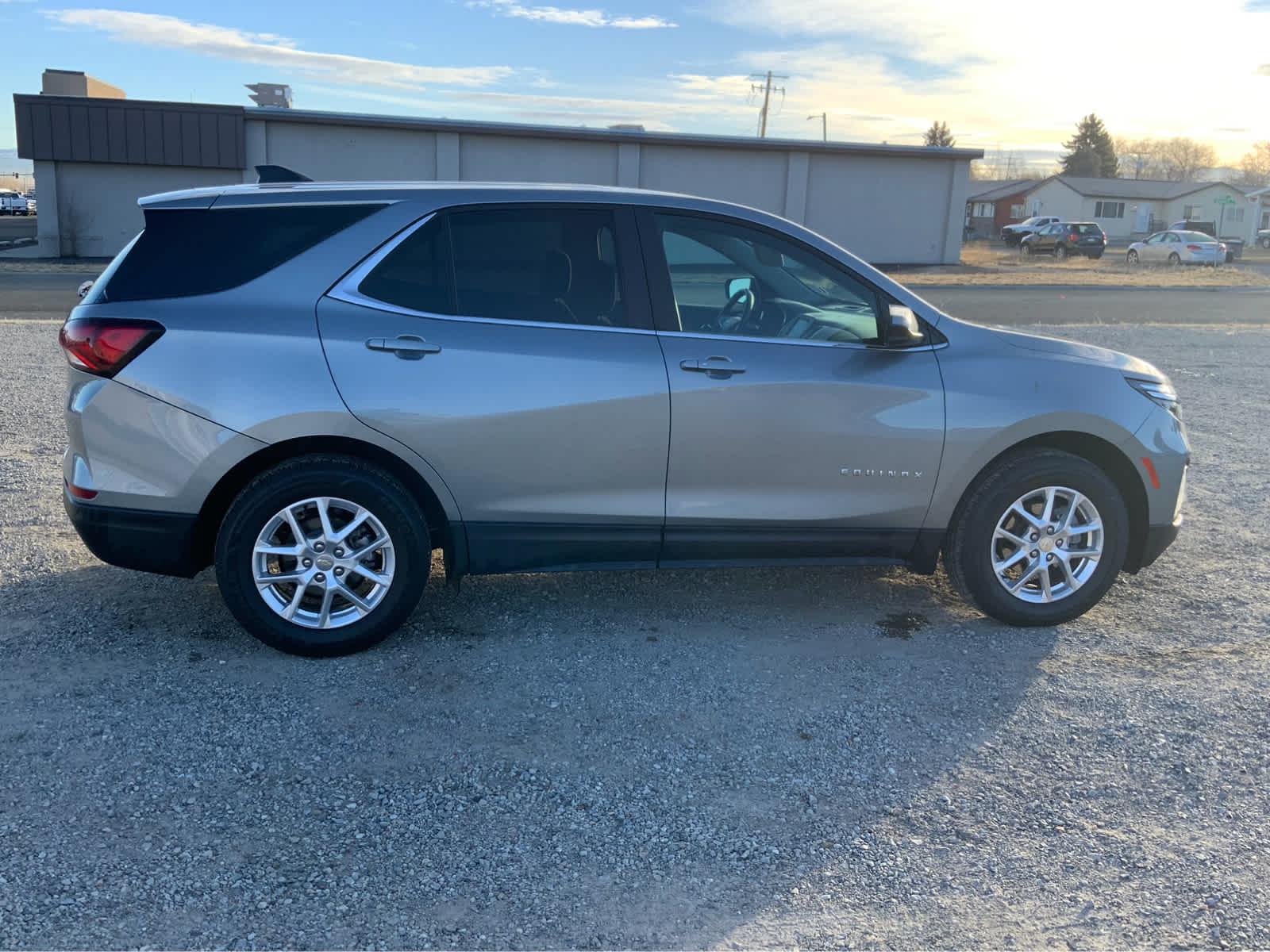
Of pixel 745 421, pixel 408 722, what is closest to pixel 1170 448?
pixel 745 421

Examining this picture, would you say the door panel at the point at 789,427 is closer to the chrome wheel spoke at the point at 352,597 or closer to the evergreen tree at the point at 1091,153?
the chrome wheel spoke at the point at 352,597

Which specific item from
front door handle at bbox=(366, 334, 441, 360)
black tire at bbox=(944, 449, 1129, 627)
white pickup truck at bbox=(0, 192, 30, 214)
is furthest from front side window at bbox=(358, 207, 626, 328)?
white pickup truck at bbox=(0, 192, 30, 214)

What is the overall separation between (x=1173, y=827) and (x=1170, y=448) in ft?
6.96

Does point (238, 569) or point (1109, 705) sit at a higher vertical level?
point (238, 569)

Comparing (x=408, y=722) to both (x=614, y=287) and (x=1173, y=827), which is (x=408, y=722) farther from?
(x=1173, y=827)

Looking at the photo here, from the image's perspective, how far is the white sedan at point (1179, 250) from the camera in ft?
133

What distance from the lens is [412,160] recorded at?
32.9 metres

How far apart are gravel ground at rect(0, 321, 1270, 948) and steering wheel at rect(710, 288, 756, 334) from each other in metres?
1.33

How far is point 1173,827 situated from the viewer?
132 inches

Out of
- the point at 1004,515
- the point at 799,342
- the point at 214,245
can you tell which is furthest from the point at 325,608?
the point at 1004,515

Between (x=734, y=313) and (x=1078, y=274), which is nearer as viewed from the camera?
(x=734, y=313)

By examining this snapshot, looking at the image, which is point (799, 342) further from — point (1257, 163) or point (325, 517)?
point (1257, 163)

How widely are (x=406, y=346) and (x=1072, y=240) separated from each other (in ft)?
148

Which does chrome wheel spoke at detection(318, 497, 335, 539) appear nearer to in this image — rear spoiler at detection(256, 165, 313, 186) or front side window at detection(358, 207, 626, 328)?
front side window at detection(358, 207, 626, 328)
